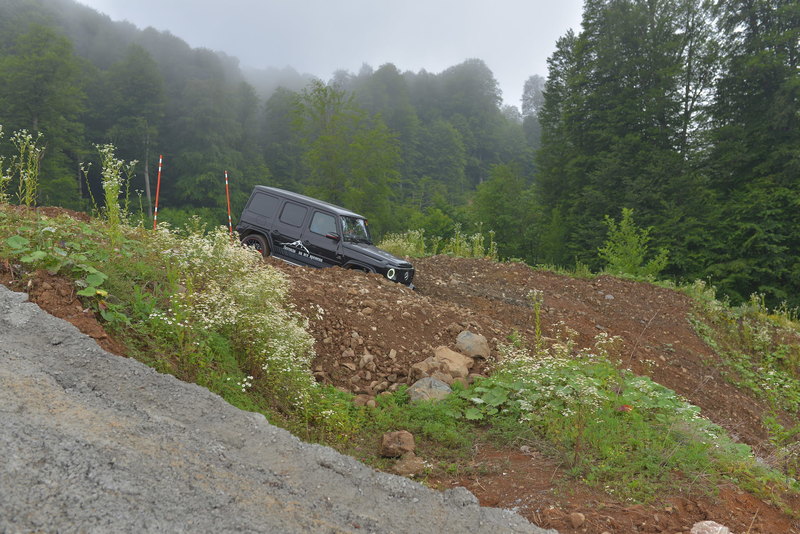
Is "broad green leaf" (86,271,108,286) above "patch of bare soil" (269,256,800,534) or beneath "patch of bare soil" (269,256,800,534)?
above

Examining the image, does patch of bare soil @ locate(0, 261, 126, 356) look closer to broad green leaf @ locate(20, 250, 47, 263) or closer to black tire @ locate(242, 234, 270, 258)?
broad green leaf @ locate(20, 250, 47, 263)

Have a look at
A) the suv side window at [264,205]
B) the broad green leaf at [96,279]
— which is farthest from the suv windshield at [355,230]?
the broad green leaf at [96,279]

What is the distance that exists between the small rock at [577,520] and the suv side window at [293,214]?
8598 mm

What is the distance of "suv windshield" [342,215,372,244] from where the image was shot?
10.7 meters

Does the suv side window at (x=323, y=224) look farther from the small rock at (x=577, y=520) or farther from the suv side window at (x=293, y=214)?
the small rock at (x=577, y=520)

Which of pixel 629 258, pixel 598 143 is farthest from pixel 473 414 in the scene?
pixel 598 143

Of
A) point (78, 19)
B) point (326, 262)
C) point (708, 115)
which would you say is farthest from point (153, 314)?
point (78, 19)

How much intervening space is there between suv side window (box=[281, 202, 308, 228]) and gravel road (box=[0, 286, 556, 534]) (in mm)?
6748

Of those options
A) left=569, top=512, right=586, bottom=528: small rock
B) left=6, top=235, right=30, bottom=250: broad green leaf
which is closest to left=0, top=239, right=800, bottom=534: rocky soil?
left=569, top=512, right=586, bottom=528: small rock

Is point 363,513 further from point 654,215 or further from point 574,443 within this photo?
point 654,215

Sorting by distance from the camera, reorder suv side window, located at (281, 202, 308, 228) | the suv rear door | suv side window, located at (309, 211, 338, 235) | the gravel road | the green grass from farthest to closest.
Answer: suv side window, located at (281, 202, 308, 228), the suv rear door, suv side window, located at (309, 211, 338, 235), the green grass, the gravel road

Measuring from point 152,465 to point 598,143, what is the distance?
30.3 m

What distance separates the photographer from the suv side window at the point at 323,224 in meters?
10.6

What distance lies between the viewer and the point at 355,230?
1103cm
